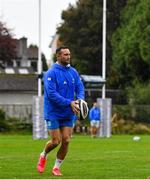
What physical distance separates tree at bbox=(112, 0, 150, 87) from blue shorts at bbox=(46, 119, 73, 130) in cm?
4642

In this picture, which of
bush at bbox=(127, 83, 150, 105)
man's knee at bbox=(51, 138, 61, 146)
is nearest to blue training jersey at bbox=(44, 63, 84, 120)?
man's knee at bbox=(51, 138, 61, 146)

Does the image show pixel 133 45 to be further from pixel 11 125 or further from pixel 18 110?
pixel 11 125

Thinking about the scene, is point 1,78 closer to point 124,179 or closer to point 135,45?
point 135,45

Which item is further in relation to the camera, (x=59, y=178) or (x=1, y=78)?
(x=1, y=78)

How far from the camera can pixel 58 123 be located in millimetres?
13367

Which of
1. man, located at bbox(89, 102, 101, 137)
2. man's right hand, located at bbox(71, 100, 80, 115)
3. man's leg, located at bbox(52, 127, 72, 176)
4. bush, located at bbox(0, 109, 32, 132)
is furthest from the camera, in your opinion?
bush, located at bbox(0, 109, 32, 132)

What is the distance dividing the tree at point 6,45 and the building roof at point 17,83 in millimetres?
2201

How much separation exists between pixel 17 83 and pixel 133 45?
37.9 ft

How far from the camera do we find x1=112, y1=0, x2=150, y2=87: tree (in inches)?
2394

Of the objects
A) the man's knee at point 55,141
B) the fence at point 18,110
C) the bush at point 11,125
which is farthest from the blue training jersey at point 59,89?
the fence at point 18,110

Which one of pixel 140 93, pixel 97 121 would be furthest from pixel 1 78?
pixel 97 121

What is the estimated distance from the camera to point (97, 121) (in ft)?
137

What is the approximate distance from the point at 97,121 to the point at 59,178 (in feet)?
95.5

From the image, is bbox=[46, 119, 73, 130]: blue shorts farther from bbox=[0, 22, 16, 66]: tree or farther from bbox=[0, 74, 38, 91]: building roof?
bbox=[0, 74, 38, 91]: building roof
